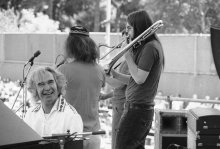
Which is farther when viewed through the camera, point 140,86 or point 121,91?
point 121,91

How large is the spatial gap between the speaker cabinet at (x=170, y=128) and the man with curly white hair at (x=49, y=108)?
1627mm

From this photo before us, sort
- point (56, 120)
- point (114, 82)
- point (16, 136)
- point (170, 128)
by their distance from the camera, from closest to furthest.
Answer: point (16, 136)
point (56, 120)
point (114, 82)
point (170, 128)

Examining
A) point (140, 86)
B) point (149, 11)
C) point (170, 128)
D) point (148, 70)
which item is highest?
point (149, 11)

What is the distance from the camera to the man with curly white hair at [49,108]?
7.19 ft

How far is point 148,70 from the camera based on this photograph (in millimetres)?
2924

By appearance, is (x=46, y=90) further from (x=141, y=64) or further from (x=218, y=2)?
(x=218, y=2)

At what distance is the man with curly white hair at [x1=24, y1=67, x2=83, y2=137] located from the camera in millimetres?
2191

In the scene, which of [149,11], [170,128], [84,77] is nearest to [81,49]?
[84,77]

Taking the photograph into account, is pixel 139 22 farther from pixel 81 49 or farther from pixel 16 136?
pixel 16 136

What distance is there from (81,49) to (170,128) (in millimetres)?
1420

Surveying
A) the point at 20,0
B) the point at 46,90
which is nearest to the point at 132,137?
the point at 46,90

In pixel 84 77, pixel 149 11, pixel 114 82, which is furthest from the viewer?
pixel 149 11

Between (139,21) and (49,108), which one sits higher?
(139,21)

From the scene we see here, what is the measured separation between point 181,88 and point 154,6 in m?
9.02
